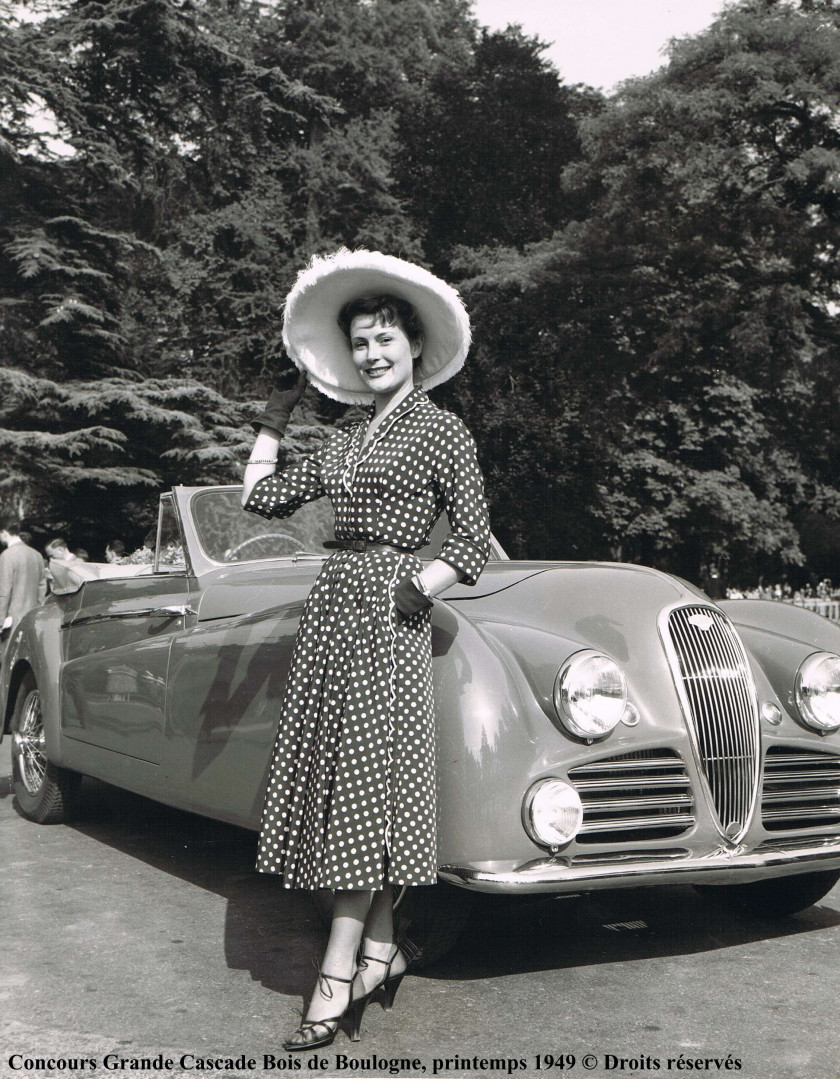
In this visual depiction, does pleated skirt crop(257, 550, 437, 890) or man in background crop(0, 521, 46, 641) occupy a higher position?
pleated skirt crop(257, 550, 437, 890)

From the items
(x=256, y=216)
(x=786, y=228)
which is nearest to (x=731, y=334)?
(x=786, y=228)

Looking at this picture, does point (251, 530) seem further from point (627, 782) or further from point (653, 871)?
point (653, 871)

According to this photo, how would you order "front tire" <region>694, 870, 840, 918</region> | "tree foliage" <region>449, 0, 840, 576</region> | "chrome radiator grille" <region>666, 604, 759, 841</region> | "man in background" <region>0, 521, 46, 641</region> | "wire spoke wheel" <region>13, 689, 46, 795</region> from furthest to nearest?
"tree foliage" <region>449, 0, 840, 576</region>, "man in background" <region>0, 521, 46, 641</region>, "wire spoke wheel" <region>13, 689, 46, 795</region>, "front tire" <region>694, 870, 840, 918</region>, "chrome radiator grille" <region>666, 604, 759, 841</region>

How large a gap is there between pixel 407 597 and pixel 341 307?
1.06 meters

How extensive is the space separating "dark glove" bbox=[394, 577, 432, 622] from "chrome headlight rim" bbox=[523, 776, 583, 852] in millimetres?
640

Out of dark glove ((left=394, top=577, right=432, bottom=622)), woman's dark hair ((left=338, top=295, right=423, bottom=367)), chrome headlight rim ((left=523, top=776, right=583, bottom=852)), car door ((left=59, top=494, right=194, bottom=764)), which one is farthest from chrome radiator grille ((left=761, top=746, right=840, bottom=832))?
car door ((left=59, top=494, right=194, bottom=764))

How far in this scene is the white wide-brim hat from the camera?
3.71m

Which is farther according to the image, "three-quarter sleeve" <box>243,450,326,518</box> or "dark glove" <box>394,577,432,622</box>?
"three-quarter sleeve" <box>243,450,326,518</box>

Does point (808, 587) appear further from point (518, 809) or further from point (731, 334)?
point (518, 809)

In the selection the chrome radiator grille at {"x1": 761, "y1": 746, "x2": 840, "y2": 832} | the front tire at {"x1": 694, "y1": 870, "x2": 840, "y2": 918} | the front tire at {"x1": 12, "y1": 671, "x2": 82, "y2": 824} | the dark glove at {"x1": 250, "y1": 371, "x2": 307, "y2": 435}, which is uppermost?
the dark glove at {"x1": 250, "y1": 371, "x2": 307, "y2": 435}

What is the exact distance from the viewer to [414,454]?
3504 millimetres

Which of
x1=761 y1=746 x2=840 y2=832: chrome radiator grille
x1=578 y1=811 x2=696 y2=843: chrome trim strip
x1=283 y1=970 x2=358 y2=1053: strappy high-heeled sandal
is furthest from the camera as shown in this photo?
x1=761 y1=746 x2=840 y2=832: chrome radiator grille

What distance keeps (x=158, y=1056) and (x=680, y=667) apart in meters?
1.92

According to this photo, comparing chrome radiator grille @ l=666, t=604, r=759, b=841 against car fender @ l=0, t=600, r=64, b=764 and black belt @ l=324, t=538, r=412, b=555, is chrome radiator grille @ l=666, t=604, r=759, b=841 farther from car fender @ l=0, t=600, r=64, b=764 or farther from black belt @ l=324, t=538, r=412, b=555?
car fender @ l=0, t=600, r=64, b=764
